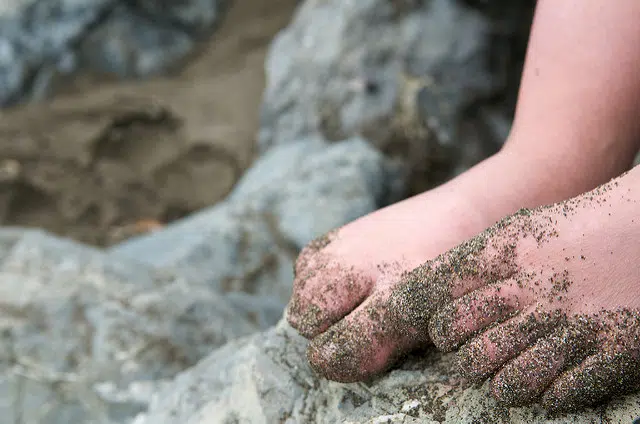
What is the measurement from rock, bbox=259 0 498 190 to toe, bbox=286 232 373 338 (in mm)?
1273

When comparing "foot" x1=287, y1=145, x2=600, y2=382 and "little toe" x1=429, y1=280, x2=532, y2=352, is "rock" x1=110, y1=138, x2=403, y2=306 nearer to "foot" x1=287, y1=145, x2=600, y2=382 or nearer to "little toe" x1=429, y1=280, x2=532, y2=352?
"foot" x1=287, y1=145, x2=600, y2=382

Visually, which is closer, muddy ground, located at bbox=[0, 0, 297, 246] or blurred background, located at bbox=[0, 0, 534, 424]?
blurred background, located at bbox=[0, 0, 534, 424]

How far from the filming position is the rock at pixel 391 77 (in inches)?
88.5

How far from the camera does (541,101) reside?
3.67ft

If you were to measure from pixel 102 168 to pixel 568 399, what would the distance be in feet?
7.08

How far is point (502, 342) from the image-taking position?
0.84m

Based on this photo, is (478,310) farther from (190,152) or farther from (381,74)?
(190,152)

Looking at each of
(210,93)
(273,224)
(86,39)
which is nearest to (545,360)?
(273,224)

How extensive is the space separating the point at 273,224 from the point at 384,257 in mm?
967

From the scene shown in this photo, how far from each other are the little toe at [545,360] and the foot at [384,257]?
14cm

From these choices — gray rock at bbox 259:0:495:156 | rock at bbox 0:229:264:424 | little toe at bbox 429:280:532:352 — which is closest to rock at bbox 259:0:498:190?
gray rock at bbox 259:0:495:156

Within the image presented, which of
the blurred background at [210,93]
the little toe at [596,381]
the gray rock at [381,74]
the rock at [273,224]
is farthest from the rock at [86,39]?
the little toe at [596,381]

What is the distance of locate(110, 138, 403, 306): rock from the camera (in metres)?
1.82

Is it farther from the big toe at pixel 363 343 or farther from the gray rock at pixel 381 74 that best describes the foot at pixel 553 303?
the gray rock at pixel 381 74
